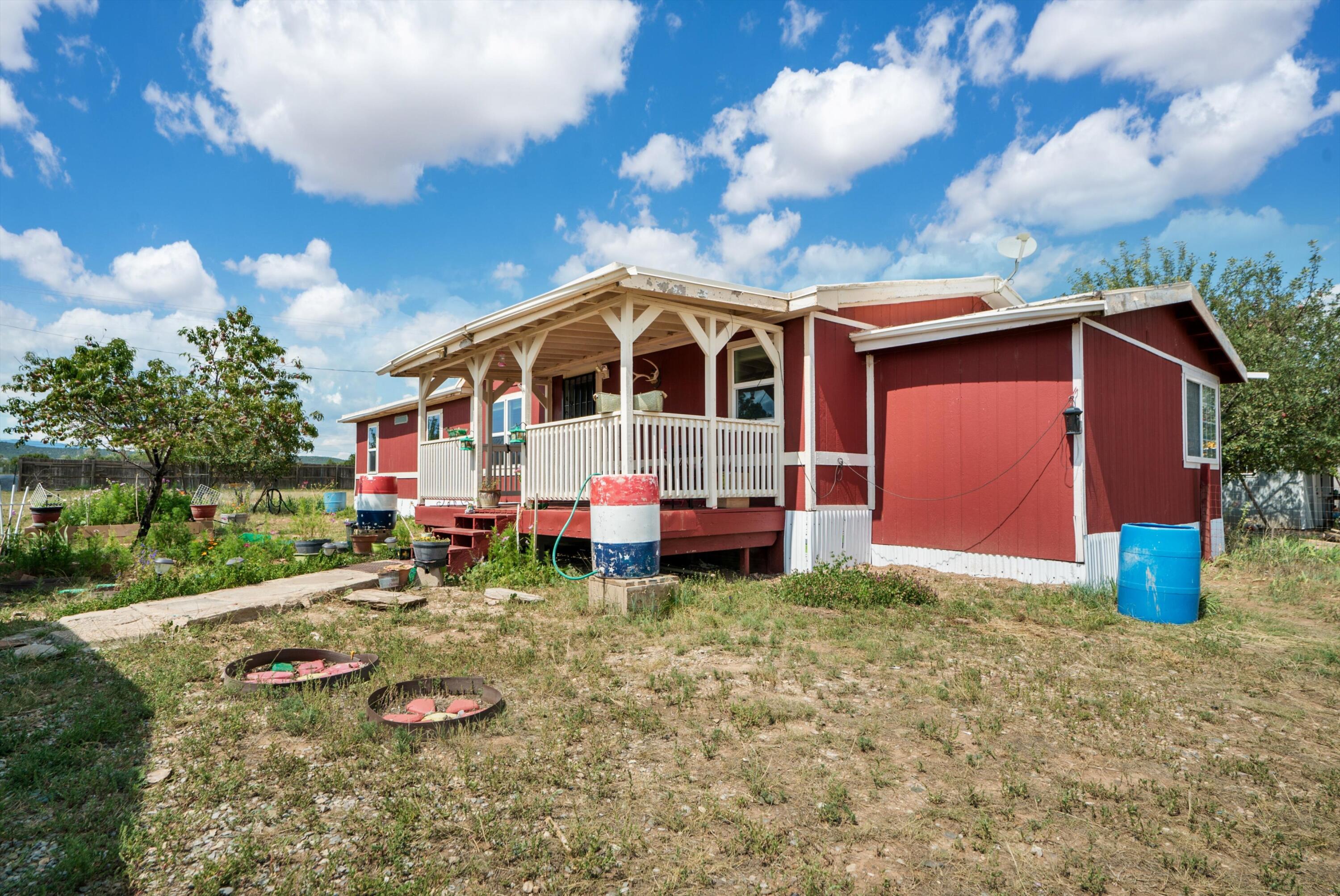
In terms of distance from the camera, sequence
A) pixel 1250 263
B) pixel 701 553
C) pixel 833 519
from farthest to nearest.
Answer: pixel 1250 263, pixel 701 553, pixel 833 519

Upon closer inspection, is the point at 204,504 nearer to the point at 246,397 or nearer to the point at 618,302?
the point at 246,397

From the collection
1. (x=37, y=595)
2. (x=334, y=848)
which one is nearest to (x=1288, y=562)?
(x=334, y=848)

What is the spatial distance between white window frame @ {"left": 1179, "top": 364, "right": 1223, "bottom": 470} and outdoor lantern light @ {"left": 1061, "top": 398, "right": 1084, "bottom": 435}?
389 cm

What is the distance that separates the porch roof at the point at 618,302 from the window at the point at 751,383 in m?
0.56

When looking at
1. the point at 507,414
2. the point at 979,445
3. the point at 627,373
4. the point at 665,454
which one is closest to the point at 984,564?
the point at 979,445

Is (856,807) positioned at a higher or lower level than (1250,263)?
lower

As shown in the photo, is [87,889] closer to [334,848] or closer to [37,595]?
[334,848]

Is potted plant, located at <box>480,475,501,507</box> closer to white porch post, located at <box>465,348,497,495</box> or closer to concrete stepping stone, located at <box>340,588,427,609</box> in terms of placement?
white porch post, located at <box>465,348,497,495</box>

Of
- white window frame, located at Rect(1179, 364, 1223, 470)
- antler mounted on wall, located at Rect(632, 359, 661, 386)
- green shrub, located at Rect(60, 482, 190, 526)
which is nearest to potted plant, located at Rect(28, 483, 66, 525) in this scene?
green shrub, located at Rect(60, 482, 190, 526)

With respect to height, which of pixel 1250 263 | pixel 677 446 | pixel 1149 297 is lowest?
pixel 677 446

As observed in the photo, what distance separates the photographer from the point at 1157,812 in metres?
2.77

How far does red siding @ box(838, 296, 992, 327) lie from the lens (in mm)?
9211

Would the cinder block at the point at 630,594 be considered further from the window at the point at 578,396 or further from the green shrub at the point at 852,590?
the window at the point at 578,396

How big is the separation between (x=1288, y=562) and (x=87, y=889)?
11.8 meters
